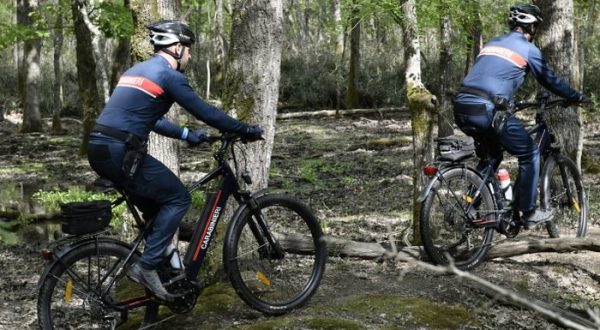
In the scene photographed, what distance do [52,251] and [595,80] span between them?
22045 mm

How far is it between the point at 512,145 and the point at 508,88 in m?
A: 0.50

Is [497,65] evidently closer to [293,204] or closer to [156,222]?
[293,204]

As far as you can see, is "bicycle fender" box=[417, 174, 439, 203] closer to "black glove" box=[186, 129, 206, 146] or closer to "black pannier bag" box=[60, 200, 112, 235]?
"black glove" box=[186, 129, 206, 146]

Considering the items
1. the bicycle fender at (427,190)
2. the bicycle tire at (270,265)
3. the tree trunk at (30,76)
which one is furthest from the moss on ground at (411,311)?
the tree trunk at (30,76)

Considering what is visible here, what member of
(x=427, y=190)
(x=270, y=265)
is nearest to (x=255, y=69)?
(x=270, y=265)

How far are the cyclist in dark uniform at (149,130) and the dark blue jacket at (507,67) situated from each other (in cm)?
231

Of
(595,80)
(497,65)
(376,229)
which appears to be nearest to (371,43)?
(595,80)

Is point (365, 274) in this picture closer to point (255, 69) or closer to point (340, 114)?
point (255, 69)

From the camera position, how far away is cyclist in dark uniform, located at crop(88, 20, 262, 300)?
4.66 meters

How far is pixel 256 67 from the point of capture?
238 inches

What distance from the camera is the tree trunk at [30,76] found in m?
22.0

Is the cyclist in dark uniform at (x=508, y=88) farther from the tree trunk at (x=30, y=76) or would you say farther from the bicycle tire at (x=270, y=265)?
the tree trunk at (x=30, y=76)

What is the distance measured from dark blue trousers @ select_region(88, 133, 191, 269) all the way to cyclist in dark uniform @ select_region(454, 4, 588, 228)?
8.82ft

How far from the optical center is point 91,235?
481 cm
